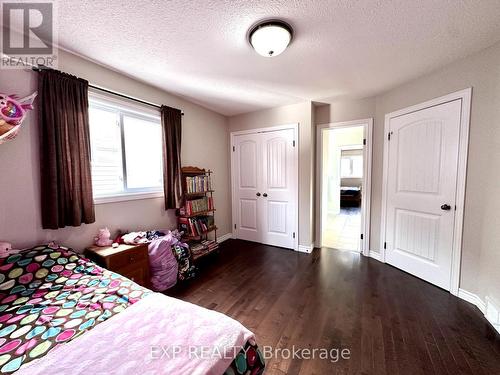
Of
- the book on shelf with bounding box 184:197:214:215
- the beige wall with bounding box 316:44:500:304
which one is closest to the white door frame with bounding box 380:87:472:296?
the beige wall with bounding box 316:44:500:304

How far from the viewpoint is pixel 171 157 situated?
267cm

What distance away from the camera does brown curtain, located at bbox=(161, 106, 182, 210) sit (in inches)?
104

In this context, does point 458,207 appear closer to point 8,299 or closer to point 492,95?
point 492,95

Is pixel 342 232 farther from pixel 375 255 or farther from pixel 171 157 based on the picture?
pixel 171 157

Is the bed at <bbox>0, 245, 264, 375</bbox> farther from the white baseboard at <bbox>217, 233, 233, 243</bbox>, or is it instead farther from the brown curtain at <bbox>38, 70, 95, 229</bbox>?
the white baseboard at <bbox>217, 233, 233, 243</bbox>

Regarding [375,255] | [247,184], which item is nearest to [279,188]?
[247,184]

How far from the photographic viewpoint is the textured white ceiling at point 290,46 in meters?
1.35

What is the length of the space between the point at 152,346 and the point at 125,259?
1276mm

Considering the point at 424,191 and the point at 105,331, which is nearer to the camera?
the point at 105,331

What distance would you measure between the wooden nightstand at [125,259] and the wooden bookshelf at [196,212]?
715 mm

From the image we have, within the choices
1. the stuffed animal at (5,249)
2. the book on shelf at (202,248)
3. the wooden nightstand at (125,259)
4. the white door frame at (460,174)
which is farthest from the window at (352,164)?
the stuffed animal at (5,249)

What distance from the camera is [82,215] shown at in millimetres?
1871

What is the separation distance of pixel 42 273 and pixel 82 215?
558 mm

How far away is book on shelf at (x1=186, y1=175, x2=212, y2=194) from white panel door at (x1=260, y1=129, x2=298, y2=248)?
1022mm
